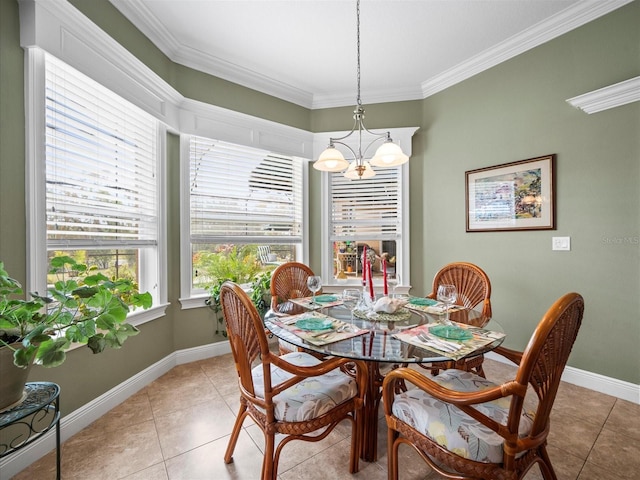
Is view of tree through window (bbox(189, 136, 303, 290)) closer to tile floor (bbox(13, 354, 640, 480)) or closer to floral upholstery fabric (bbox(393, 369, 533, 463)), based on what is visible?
tile floor (bbox(13, 354, 640, 480))

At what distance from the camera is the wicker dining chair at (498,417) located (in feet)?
3.16

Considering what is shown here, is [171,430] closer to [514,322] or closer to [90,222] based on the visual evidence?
[90,222]

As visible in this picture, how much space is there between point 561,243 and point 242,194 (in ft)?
9.80

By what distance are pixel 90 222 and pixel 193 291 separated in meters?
1.16

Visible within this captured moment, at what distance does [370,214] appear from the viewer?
11.9ft

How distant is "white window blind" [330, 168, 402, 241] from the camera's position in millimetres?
3578

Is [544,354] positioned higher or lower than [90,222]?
lower

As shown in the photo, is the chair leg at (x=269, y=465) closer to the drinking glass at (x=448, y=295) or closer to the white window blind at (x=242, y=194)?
the drinking glass at (x=448, y=295)

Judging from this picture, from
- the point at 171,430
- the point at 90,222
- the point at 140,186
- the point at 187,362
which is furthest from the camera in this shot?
the point at 187,362

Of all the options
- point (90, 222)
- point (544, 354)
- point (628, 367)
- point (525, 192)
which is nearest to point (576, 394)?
point (628, 367)

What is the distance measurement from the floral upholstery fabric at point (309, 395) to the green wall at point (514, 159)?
53.9 inches

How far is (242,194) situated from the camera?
10.6 feet

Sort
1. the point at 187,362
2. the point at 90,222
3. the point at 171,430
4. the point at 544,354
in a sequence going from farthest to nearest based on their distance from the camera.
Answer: the point at 187,362 → the point at 90,222 → the point at 171,430 → the point at 544,354

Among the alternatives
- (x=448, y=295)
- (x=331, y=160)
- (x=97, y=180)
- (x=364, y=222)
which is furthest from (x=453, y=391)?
(x=364, y=222)
